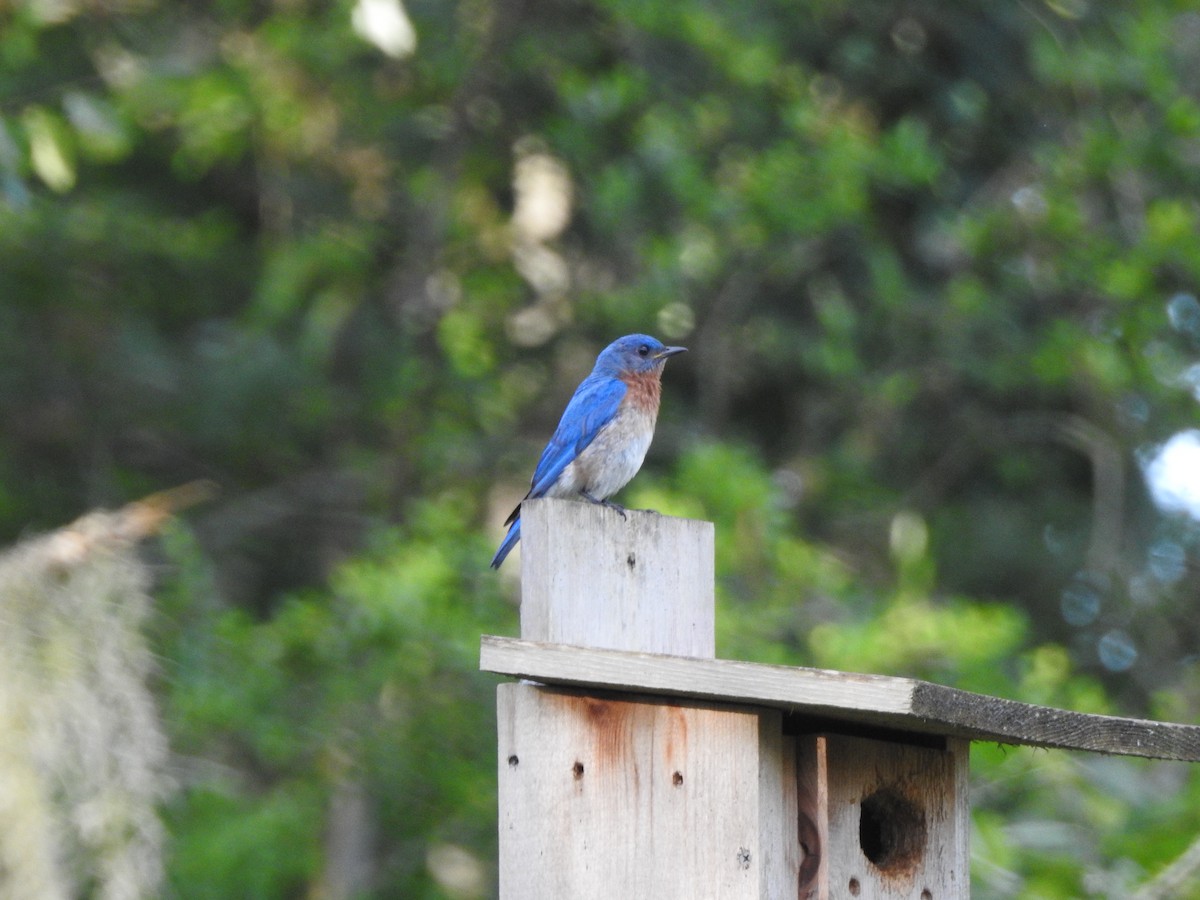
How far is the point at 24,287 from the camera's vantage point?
9367 mm

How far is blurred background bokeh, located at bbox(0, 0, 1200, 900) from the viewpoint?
297 inches

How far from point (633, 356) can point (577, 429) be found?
1.66ft

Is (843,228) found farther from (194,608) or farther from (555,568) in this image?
(555,568)

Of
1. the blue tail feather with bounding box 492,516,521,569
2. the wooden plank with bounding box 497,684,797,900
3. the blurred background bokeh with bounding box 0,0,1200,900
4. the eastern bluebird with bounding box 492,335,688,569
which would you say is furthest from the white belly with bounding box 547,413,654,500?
the blurred background bokeh with bounding box 0,0,1200,900

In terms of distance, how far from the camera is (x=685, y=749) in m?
2.88

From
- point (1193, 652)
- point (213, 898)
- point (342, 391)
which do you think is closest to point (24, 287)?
point (342, 391)

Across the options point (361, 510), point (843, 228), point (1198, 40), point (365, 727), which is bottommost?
point (365, 727)

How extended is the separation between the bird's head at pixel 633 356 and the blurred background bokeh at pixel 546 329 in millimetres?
2161

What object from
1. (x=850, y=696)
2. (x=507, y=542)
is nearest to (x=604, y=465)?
(x=507, y=542)

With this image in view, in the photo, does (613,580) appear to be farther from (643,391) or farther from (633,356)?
(633,356)

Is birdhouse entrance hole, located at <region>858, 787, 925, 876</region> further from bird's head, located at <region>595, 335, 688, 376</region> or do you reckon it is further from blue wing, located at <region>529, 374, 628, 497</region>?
bird's head, located at <region>595, 335, 688, 376</region>

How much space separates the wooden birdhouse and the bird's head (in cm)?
165

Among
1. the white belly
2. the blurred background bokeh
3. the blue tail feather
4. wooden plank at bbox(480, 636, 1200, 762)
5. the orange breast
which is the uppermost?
the blurred background bokeh

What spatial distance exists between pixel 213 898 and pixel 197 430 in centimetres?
287
